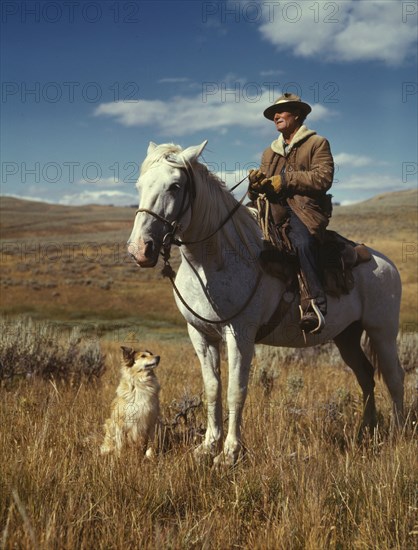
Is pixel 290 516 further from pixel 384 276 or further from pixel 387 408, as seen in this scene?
pixel 387 408

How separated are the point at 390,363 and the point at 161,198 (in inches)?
145

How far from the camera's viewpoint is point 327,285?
17.1 ft

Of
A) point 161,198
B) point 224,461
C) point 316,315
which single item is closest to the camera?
point 161,198

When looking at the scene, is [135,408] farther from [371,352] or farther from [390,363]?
[390,363]

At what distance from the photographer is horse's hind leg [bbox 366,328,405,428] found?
5.90 meters

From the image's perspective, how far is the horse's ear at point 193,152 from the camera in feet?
13.3

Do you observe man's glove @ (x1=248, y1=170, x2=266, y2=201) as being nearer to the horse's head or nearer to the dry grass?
the horse's head

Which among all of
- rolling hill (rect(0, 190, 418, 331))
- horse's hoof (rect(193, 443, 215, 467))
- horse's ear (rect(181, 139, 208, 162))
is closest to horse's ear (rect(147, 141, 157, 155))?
horse's ear (rect(181, 139, 208, 162))

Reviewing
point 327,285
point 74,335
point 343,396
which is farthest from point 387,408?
point 74,335

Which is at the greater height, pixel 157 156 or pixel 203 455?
pixel 157 156

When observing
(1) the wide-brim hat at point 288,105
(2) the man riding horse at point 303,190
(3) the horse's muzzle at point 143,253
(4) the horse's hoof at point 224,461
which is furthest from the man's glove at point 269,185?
(4) the horse's hoof at point 224,461

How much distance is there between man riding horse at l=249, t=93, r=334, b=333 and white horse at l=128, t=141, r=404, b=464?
24cm

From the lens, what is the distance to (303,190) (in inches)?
188

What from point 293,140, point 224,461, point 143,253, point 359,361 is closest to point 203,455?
point 224,461
